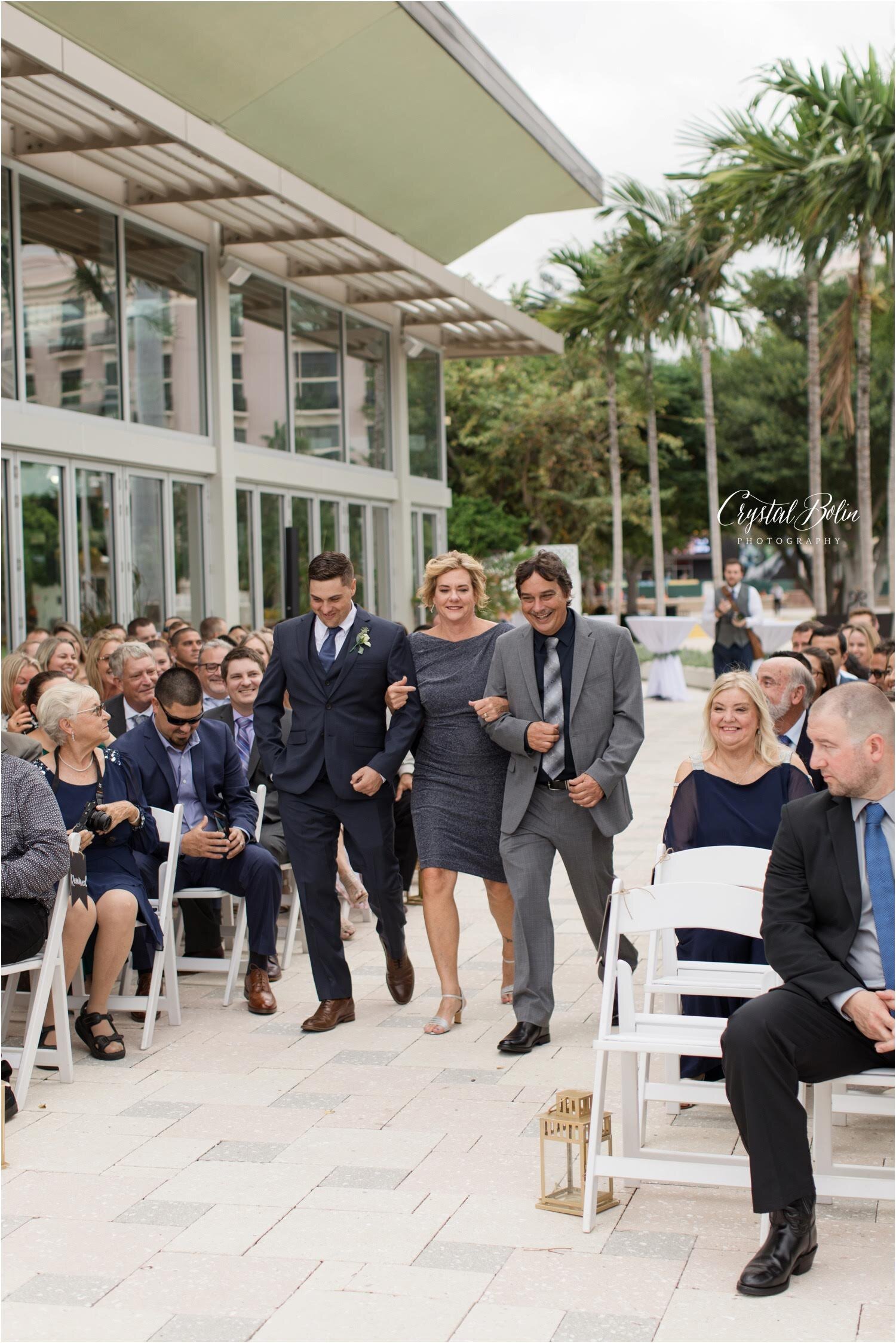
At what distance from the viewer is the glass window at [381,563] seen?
21.7 metres

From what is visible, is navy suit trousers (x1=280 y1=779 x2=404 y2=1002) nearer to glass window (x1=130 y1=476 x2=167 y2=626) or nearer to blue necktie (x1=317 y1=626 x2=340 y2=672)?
blue necktie (x1=317 y1=626 x2=340 y2=672)

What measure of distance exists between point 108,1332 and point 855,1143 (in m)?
2.40

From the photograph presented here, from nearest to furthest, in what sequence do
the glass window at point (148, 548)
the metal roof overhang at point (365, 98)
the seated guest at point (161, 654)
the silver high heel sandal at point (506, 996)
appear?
the silver high heel sandal at point (506, 996)
the seated guest at point (161, 654)
the metal roof overhang at point (365, 98)
the glass window at point (148, 548)

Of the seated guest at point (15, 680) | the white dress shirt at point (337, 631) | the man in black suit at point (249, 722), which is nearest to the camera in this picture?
the white dress shirt at point (337, 631)

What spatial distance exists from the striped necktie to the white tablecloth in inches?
670

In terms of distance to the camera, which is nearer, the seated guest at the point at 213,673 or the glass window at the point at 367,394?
the seated guest at the point at 213,673

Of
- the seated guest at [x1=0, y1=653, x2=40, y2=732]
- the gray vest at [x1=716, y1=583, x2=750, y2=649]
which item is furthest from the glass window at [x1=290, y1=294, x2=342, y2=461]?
the seated guest at [x1=0, y1=653, x2=40, y2=732]

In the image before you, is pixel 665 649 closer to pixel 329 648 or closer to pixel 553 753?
pixel 329 648

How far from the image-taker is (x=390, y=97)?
16984mm

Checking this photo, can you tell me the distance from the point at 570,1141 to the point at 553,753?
1922 mm

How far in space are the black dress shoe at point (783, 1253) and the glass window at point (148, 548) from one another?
38.1 ft

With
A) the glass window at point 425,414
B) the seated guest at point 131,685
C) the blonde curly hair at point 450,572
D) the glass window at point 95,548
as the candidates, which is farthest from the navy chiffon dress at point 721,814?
the glass window at point 425,414

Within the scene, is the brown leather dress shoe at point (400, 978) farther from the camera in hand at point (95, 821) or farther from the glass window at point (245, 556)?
the glass window at point (245, 556)

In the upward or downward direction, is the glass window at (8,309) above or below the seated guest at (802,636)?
above
